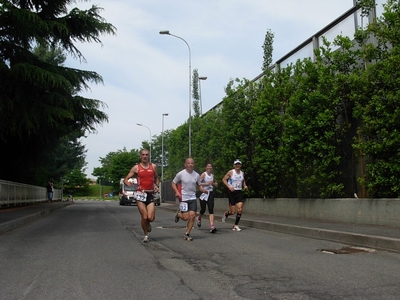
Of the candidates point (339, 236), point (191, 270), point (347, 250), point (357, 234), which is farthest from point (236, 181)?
point (191, 270)

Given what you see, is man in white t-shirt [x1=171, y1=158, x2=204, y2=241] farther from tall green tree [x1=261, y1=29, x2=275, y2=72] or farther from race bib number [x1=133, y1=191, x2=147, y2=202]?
tall green tree [x1=261, y1=29, x2=275, y2=72]

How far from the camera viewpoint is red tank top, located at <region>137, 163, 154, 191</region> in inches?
351

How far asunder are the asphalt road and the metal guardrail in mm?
10784

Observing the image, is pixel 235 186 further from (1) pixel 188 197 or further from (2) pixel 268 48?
(2) pixel 268 48

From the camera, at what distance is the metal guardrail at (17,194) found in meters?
19.3

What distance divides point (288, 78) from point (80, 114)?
10464mm

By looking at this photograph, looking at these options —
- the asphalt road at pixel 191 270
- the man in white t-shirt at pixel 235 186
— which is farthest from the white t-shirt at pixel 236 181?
the asphalt road at pixel 191 270

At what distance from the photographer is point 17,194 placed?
22.5 meters

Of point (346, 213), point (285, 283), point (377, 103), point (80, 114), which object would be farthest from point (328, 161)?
point (80, 114)

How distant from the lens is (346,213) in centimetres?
1209

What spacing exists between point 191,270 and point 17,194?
1886 cm

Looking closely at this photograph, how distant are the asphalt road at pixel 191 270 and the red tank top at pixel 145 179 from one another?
1.16 meters

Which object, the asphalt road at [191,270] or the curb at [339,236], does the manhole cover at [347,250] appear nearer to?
the asphalt road at [191,270]

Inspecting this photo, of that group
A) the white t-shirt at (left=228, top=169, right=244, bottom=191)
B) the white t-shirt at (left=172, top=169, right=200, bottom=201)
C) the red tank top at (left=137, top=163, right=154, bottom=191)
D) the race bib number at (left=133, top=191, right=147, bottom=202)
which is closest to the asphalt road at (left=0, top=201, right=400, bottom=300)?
the race bib number at (left=133, top=191, right=147, bottom=202)
